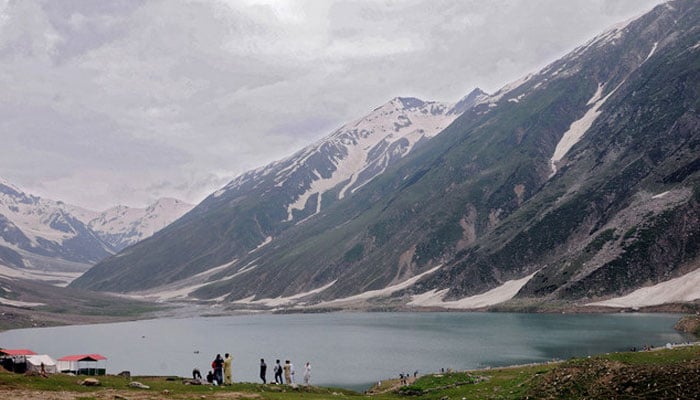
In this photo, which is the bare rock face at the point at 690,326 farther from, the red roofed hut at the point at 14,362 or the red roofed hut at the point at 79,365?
the red roofed hut at the point at 14,362

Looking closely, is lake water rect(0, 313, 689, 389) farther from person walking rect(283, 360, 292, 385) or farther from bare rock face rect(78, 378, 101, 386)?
bare rock face rect(78, 378, 101, 386)

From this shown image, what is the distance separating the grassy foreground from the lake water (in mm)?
35434

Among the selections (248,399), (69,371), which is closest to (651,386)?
(248,399)

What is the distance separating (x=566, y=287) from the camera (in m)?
186

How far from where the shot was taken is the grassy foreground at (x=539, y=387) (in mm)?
35062

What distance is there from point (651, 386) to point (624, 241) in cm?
16500

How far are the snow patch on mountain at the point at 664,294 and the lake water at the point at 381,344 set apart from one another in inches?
503

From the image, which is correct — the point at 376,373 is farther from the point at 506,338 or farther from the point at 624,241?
the point at 624,241

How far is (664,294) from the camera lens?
159375 mm

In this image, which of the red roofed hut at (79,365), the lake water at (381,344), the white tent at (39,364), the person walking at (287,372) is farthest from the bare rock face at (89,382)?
the lake water at (381,344)

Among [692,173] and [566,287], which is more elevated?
[692,173]

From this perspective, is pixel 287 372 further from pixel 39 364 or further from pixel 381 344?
pixel 381 344

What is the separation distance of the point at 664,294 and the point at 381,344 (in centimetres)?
8568

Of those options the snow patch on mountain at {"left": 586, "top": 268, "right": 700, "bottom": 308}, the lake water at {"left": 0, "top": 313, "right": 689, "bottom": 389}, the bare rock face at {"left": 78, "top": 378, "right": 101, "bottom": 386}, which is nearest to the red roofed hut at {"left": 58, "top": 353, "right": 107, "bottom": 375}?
the bare rock face at {"left": 78, "top": 378, "right": 101, "bottom": 386}
